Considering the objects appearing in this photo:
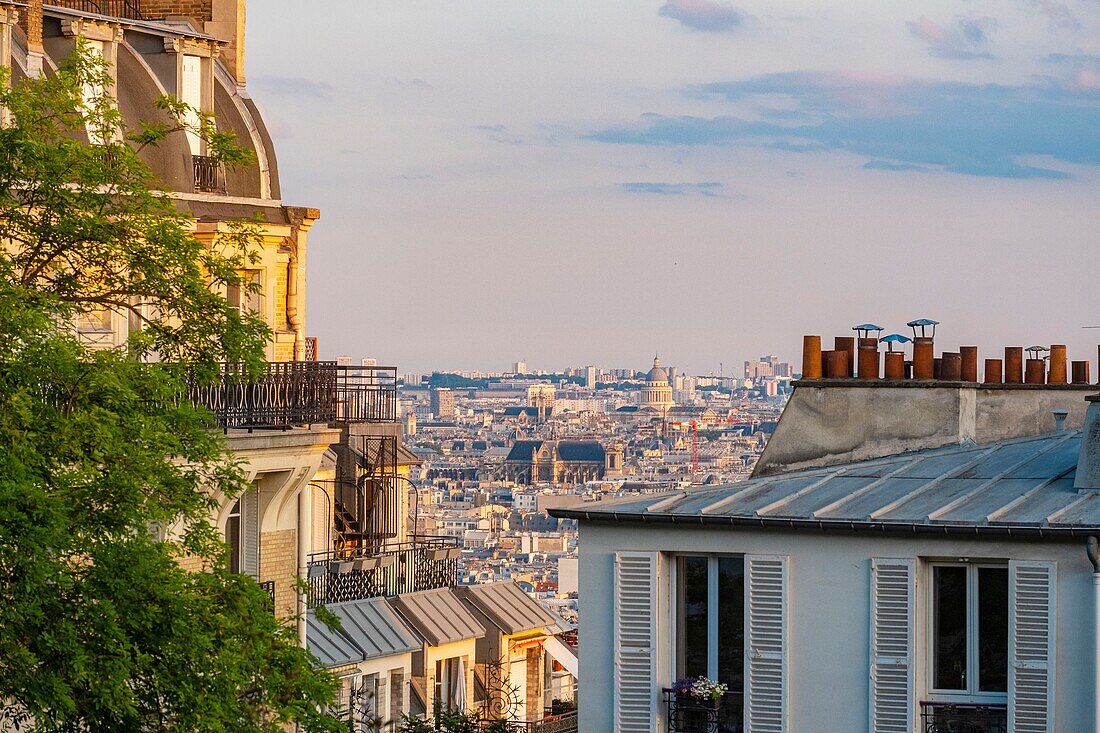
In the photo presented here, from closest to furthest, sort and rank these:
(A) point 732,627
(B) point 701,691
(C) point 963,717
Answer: (C) point 963,717, (B) point 701,691, (A) point 732,627

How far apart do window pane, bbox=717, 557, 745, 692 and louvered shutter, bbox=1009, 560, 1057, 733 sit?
3010 mm

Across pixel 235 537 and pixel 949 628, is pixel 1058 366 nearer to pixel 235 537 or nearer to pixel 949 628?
pixel 949 628

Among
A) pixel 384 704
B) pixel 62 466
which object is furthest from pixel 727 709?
pixel 384 704

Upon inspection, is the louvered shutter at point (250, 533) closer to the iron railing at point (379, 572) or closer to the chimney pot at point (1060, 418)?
the iron railing at point (379, 572)

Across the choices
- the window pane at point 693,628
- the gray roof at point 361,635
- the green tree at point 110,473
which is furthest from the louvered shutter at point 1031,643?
the gray roof at point 361,635

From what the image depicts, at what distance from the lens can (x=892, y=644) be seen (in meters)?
25.8

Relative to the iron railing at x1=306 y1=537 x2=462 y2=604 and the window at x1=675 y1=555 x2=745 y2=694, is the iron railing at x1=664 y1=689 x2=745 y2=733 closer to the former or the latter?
the window at x1=675 y1=555 x2=745 y2=694

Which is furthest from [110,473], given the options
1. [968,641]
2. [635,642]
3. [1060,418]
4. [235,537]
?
[235,537]

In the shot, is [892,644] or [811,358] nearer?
[892,644]

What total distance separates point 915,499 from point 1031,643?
244 centimetres

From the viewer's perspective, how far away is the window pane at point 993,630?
25516 millimetres

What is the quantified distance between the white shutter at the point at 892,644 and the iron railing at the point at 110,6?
812 inches

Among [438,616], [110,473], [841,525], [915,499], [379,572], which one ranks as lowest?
[438,616]

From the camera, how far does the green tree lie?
21922 mm
